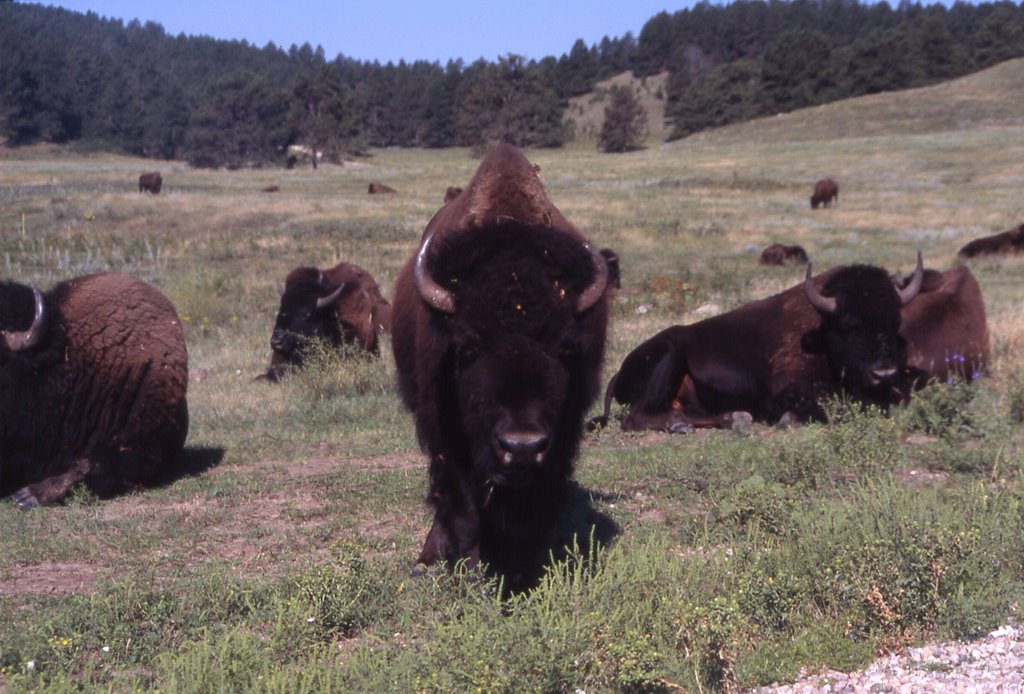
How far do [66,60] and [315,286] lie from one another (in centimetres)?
5114

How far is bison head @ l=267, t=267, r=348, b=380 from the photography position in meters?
14.3

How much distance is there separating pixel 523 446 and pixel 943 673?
1.82m

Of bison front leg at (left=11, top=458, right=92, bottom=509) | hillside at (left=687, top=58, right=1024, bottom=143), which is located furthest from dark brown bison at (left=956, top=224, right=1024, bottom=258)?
hillside at (left=687, top=58, right=1024, bottom=143)

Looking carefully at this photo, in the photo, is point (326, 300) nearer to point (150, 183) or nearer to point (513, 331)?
point (513, 331)

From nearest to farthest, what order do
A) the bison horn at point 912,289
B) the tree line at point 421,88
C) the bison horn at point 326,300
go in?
the bison horn at point 912,289, the bison horn at point 326,300, the tree line at point 421,88

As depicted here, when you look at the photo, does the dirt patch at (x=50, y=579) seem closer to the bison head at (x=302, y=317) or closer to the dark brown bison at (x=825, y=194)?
the bison head at (x=302, y=317)

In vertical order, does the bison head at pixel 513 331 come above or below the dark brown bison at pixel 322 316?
above

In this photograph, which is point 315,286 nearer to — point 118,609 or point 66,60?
point 118,609

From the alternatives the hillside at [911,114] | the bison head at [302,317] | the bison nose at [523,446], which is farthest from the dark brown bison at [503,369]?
the hillside at [911,114]

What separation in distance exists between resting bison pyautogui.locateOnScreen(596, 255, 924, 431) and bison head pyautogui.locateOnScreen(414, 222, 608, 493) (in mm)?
5215

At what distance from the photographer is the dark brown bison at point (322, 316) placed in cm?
1434

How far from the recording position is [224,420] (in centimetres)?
1162

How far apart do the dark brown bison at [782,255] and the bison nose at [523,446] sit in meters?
20.5

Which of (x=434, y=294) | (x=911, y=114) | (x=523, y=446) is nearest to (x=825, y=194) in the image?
(x=434, y=294)
